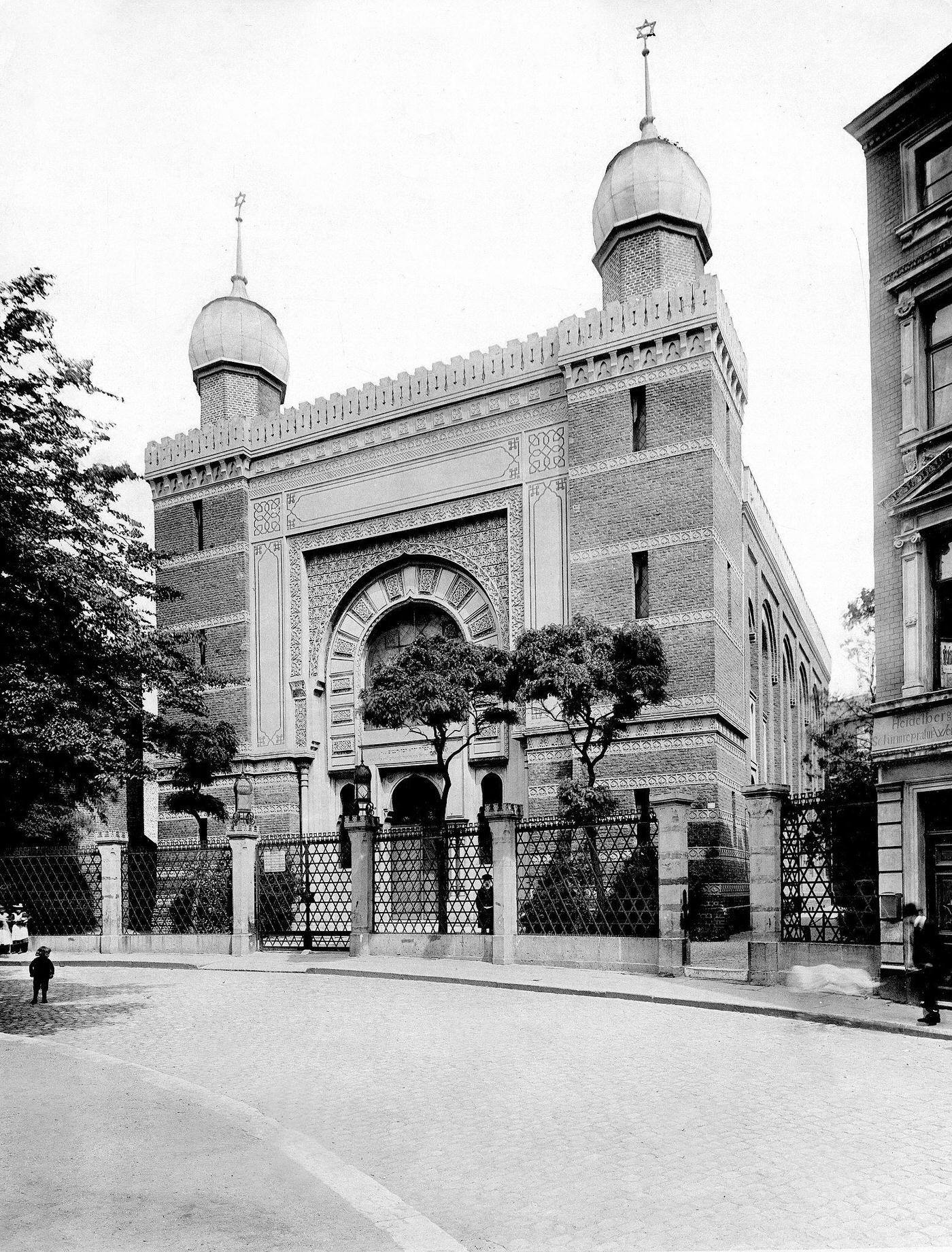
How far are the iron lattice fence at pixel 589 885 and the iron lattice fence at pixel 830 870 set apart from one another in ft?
6.42

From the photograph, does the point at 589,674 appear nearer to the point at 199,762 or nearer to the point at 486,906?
the point at 486,906

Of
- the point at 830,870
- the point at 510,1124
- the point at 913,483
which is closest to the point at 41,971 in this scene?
the point at 510,1124

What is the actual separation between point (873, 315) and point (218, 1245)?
43.7ft

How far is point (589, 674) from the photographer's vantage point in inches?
696

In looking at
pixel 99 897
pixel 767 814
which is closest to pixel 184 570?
pixel 99 897

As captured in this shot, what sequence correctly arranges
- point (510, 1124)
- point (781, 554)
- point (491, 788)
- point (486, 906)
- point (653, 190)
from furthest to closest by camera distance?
1. point (781, 554)
2. point (491, 788)
3. point (653, 190)
4. point (486, 906)
5. point (510, 1124)

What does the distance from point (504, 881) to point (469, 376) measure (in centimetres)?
1282

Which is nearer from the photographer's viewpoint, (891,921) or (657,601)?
(891,921)

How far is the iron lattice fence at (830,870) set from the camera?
13.7 metres

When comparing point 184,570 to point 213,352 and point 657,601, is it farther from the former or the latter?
point 657,601

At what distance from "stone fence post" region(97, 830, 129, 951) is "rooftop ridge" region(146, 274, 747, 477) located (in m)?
11.6

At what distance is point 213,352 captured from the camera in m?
30.3

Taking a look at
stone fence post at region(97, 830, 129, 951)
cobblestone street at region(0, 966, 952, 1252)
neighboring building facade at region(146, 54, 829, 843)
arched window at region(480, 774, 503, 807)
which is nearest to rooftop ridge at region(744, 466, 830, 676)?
neighboring building facade at region(146, 54, 829, 843)

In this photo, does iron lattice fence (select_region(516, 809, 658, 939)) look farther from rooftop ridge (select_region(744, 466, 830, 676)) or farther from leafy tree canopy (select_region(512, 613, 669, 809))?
rooftop ridge (select_region(744, 466, 830, 676))
